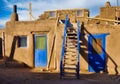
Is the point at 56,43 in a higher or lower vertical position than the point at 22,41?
lower

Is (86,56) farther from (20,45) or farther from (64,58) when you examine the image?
(20,45)

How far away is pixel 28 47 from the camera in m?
20.5

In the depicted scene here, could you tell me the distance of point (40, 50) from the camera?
20.2 metres

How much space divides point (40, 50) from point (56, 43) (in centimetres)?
150

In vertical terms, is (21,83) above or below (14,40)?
below

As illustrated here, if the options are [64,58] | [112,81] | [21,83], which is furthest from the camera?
[64,58]

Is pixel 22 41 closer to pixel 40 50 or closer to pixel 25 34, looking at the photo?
pixel 25 34

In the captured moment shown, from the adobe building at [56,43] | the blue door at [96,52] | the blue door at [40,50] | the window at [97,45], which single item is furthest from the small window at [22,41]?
the window at [97,45]

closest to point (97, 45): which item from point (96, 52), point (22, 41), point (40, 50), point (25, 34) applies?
point (96, 52)

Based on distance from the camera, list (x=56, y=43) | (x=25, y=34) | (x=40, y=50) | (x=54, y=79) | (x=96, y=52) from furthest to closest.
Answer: (x=25, y=34) → (x=40, y=50) → (x=56, y=43) → (x=96, y=52) → (x=54, y=79)

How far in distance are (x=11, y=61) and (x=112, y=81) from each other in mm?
8838

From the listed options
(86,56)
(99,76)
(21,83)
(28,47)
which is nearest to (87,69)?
(86,56)

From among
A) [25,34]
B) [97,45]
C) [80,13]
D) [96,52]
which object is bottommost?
[96,52]

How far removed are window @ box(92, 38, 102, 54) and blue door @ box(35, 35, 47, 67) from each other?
3.62m
